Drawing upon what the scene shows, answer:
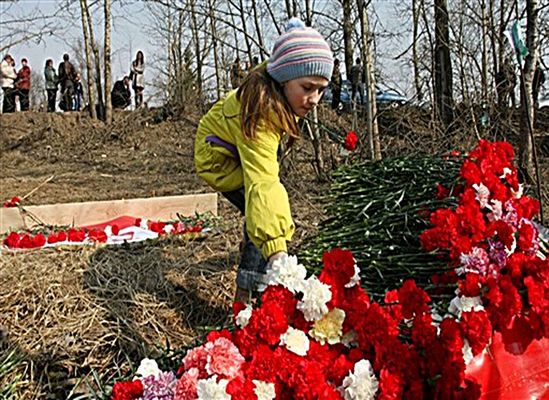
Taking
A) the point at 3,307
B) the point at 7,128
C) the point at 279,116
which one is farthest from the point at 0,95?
the point at 279,116

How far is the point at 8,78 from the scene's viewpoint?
56.9 ft

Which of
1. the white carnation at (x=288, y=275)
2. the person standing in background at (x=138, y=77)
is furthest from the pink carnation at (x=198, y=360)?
the person standing in background at (x=138, y=77)

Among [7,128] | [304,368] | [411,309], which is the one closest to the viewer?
[304,368]

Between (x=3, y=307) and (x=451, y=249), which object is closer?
(x=451, y=249)

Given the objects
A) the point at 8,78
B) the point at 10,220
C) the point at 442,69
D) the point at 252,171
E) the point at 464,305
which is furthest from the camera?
the point at 8,78

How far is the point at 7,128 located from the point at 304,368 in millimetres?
18009

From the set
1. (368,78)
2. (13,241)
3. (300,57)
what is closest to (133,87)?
(368,78)

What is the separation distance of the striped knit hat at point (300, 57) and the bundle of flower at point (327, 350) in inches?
34.8

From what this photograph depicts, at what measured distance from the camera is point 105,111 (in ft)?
59.1

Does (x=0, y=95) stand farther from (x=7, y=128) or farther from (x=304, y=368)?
(x=304, y=368)

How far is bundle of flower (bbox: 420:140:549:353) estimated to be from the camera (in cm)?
182

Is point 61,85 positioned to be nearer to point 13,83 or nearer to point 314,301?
point 13,83

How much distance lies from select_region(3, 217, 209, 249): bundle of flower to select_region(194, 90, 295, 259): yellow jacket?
1.98 metres

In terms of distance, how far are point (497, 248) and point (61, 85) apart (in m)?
18.3
